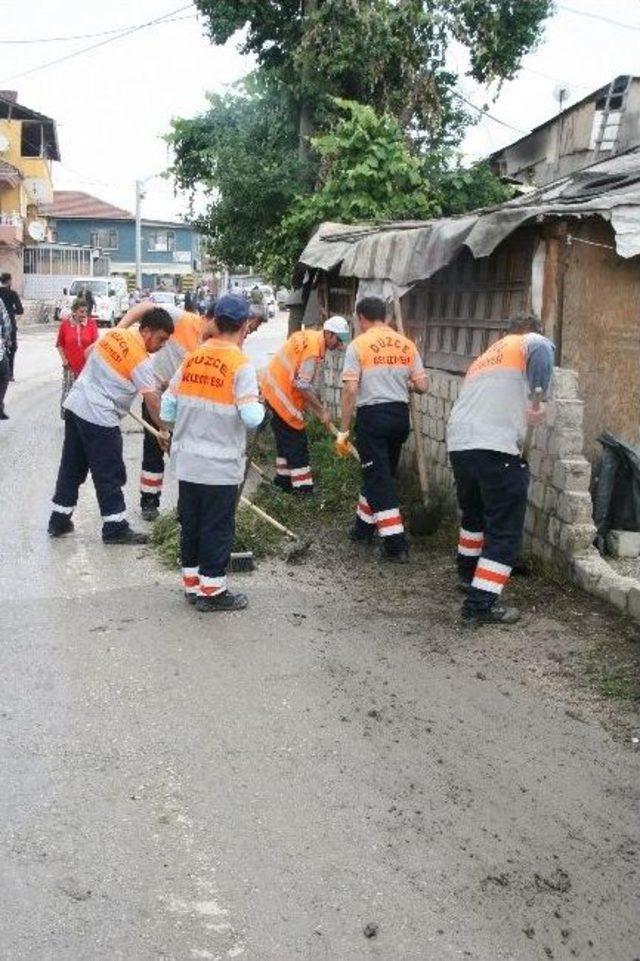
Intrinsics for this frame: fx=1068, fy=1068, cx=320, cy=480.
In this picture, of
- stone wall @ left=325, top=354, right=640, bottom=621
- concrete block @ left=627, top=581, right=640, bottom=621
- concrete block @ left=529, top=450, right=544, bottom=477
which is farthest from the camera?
concrete block @ left=529, top=450, right=544, bottom=477

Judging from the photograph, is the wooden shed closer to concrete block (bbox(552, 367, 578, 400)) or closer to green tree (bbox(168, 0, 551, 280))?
concrete block (bbox(552, 367, 578, 400))

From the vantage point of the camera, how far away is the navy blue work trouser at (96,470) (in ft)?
24.9

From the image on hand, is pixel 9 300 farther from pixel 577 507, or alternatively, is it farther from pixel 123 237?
pixel 123 237

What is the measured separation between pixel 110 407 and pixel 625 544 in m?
3.67

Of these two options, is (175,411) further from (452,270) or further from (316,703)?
(452,270)

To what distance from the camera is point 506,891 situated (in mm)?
3248

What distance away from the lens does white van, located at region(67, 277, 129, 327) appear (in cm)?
3978

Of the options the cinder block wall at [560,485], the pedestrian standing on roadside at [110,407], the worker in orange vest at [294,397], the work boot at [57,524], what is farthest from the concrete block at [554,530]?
the work boot at [57,524]

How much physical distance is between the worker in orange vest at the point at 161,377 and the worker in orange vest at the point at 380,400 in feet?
5.45

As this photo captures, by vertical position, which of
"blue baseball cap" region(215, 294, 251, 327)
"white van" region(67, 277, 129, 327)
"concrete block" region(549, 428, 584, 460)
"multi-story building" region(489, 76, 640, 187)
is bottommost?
"white van" region(67, 277, 129, 327)

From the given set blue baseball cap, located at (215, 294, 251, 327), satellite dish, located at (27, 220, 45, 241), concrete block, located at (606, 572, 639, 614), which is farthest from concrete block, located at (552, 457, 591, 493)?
satellite dish, located at (27, 220, 45, 241)

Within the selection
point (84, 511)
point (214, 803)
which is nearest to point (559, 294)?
point (84, 511)

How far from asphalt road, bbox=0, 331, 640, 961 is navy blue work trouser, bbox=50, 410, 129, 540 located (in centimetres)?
132

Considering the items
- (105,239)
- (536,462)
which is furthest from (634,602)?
(105,239)
